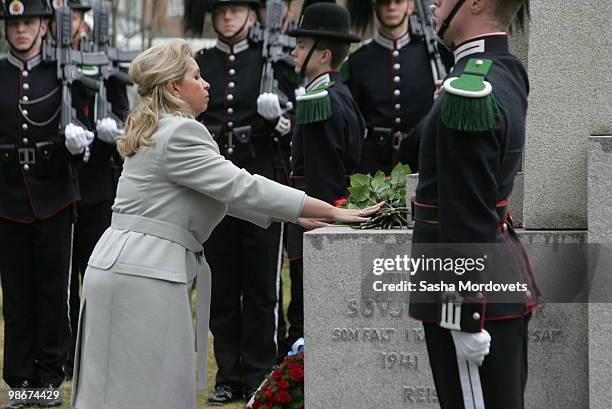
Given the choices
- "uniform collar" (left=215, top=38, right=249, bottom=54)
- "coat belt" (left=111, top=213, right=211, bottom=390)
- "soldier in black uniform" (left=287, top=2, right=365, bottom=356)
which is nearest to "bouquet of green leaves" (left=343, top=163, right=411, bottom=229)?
"soldier in black uniform" (left=287, top=2, right=365, bottom=356)

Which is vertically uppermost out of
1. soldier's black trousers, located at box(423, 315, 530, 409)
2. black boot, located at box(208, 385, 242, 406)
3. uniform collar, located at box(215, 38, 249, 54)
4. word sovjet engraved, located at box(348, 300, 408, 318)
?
uniform collar, located at box(215, 38, 249, 54)

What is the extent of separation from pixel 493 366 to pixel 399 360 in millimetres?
1599

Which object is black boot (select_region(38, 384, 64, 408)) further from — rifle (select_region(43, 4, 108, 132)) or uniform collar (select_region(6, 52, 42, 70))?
uniform collar (select_region(6, 52, 42, 70))

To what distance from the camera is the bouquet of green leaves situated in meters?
5.41

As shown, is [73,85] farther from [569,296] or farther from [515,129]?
[515,129]

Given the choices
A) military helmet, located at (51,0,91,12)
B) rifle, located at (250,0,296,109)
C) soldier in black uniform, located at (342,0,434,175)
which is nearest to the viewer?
soldier in black uniform, located at (342,0,434,175)

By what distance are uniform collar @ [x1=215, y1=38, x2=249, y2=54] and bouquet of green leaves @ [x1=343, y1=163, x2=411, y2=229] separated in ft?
7.44

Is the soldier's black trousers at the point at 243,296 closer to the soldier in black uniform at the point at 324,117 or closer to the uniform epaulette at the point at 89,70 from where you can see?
the soldier in black uniform at the point at 324,117

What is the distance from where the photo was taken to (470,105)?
11.6 ft

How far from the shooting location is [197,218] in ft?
15.5

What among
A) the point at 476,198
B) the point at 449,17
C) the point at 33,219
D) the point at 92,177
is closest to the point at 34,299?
the point at 33,219

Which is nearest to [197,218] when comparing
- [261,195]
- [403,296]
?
[261,195]

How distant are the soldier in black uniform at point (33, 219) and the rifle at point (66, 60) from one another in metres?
0.08

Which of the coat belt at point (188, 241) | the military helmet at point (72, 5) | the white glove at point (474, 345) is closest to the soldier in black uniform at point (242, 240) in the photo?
the military helmet at point (72, 5)
